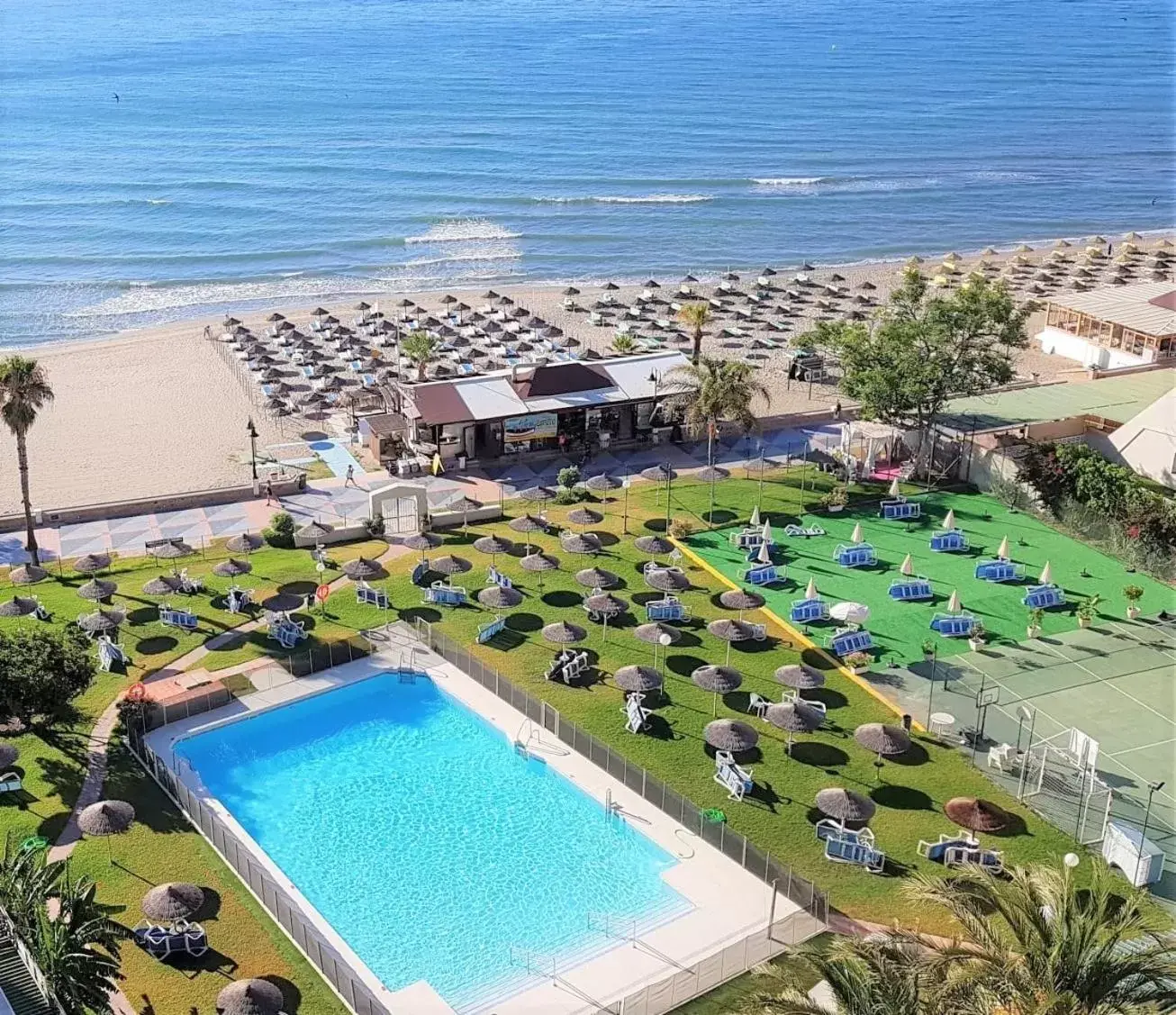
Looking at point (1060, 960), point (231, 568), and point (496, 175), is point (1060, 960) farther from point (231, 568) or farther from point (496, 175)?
point (496, 175)

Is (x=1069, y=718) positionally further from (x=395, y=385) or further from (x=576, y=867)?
(x=395, y=385)

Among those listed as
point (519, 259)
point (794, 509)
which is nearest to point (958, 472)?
point (794, 509)

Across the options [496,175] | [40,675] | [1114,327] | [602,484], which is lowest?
[40,675]

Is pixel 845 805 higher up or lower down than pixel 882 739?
lower down

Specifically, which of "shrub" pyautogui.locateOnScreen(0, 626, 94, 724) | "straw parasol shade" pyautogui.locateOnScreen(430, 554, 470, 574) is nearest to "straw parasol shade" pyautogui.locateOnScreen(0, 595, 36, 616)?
"shrub" pyautogui.locateOnScreen(0, 626, 94, 724)

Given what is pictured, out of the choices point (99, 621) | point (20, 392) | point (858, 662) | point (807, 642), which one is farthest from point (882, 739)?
point (20, 392)

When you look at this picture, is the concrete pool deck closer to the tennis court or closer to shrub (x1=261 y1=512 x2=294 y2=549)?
the tennis court

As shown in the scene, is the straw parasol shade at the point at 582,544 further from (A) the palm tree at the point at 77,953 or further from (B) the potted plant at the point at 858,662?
(A) the palm tree at the point at 77,953
